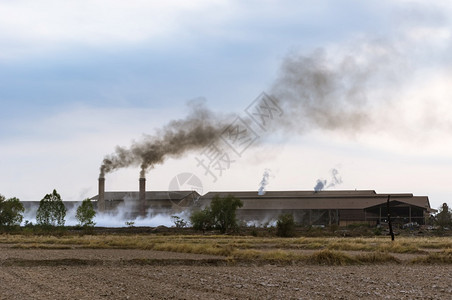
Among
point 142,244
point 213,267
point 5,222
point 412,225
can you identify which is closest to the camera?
point 213,267

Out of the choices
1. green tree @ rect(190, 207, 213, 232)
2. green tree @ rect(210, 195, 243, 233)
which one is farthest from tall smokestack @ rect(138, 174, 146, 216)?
green tree @ rect(210, 195, 243, 233)

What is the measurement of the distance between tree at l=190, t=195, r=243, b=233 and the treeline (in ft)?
54.9

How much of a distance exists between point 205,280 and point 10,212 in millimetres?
76141

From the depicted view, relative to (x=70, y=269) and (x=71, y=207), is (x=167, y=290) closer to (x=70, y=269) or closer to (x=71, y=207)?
(x=70, y=269)

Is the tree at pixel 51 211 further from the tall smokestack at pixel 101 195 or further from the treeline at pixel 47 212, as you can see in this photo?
the tall smokestack at pixel 101 195

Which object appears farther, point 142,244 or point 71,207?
point 71,207

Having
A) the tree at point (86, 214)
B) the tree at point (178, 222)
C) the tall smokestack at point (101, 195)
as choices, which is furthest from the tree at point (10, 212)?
the tree at point (178, 222)

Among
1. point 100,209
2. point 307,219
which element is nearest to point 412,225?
point 307,219

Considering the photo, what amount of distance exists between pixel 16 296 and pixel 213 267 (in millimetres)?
14381

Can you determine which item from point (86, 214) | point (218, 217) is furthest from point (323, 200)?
point (86, 214)

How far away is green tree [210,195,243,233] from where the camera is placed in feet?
312

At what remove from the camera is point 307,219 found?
119 m

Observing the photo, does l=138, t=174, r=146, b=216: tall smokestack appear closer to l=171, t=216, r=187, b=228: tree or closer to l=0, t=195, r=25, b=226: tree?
l=171, t=216, r=187, b=228: tree

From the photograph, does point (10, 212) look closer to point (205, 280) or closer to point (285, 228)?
point (285, 228)
